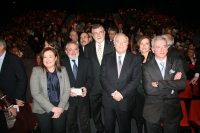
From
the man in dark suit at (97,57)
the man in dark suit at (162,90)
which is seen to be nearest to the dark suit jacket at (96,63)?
the man in dark suit at (97,57)

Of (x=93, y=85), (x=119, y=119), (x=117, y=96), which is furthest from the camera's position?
(x=93, y=85)

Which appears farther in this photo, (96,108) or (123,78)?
(96,108)

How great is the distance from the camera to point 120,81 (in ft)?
8.83

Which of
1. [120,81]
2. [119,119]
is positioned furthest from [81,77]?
[119,119]

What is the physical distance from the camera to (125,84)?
2701mm

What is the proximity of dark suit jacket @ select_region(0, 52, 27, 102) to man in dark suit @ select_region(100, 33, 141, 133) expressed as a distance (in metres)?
1.24

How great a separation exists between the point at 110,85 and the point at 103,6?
983 inches

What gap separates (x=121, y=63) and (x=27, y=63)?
172cm

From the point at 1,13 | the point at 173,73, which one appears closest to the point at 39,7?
the point at 1,13

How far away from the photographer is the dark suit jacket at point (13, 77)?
2770mm

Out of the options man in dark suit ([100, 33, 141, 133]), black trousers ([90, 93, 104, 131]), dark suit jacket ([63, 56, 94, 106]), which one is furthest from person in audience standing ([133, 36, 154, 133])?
dark suit jacket ([63, 56, 94, 106])

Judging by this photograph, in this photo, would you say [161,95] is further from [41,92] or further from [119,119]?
[41,92]

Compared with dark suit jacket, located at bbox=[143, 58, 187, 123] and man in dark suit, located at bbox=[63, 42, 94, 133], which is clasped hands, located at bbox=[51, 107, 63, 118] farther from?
dark suit jacket, located at bbox=[143, 58, 187, 123]

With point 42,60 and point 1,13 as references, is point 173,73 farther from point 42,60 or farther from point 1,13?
point 1,13
